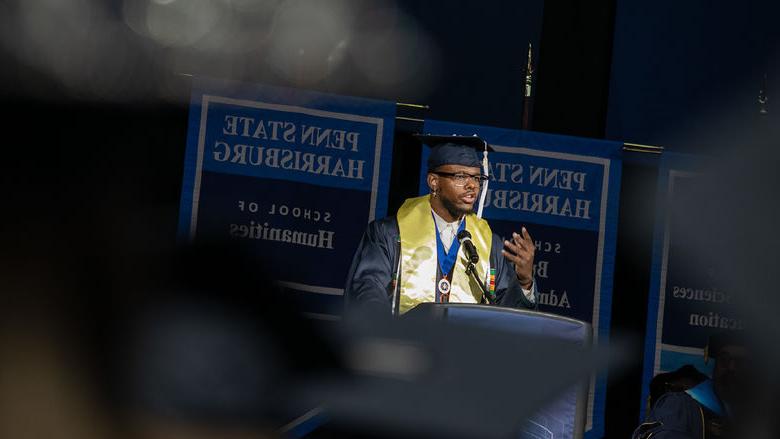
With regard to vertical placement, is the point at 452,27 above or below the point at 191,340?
A: above

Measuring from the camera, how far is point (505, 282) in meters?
5.20

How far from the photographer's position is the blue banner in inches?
218

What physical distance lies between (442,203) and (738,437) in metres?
1.92

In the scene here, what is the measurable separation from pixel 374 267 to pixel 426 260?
0.97 feet

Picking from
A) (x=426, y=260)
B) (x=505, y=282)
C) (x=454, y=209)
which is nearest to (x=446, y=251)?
(x=426, y=260)

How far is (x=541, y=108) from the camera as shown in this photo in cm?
629

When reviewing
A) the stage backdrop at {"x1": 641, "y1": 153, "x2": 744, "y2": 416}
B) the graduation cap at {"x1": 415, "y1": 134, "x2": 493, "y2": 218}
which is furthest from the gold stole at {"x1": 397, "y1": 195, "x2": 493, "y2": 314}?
the stage backdrop at {"x1": 641, "y1": 153, "x2": 744, "y2": 416}

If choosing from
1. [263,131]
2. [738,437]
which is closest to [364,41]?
[263,131]

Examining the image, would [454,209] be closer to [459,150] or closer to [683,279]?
[459,150]

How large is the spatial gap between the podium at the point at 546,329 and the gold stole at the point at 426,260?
2669 millimetres

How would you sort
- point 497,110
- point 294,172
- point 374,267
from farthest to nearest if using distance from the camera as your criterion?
point 497,110 → point 294,172 → point 374,267

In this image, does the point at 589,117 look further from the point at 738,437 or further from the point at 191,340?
the point at 191,340

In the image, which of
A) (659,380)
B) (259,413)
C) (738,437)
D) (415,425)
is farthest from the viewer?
(659,380)

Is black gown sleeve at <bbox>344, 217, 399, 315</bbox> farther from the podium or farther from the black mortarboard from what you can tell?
the podium
